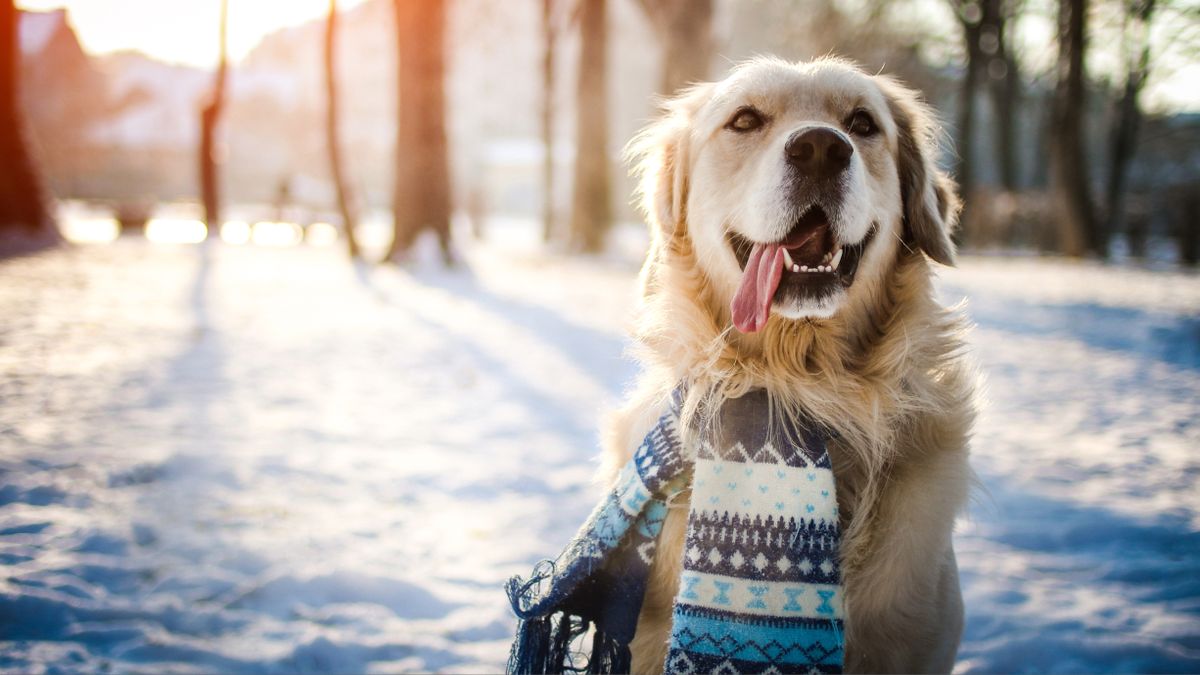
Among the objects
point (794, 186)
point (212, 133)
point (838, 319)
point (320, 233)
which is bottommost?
point (320, 233)

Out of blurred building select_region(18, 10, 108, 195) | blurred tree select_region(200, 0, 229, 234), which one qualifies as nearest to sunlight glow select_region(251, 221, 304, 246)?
blurred tree select_region(200, 0, 229, 234)

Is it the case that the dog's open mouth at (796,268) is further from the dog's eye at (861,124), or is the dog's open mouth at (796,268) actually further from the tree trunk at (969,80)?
the tree trunk at (969,80)

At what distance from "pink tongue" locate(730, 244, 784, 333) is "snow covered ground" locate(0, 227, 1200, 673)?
463 mm

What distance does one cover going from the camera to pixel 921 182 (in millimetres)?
2447

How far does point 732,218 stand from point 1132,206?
1015 inches

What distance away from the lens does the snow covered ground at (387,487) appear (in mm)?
2479

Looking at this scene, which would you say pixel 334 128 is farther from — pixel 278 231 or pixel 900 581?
pixel 900 581

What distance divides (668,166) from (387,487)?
227 cm

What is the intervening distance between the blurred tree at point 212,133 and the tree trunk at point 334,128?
22.4 ft

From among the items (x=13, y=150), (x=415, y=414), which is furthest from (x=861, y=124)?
(x=13, y=150)

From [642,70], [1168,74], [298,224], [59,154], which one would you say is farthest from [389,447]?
[642,70]

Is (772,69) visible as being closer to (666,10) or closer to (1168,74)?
(666,10)

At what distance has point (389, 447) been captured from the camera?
4277 mm

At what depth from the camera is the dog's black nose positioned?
78.2 inches
